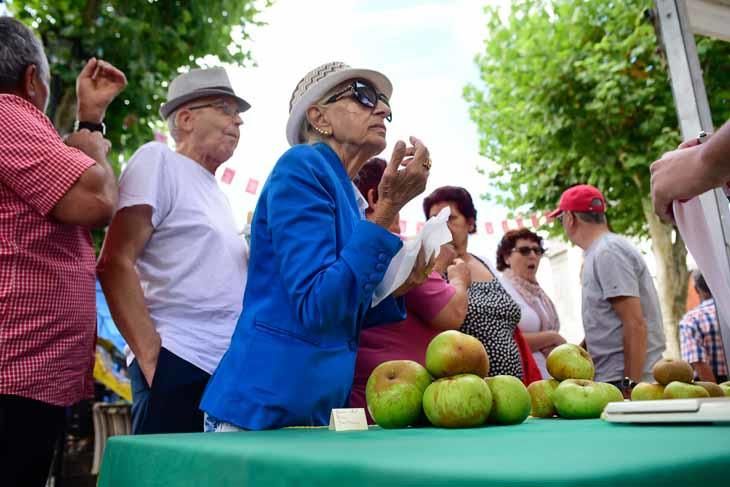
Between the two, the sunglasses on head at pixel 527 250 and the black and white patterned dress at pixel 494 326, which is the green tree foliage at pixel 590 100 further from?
the black and white patterned dress at pixel 494 326

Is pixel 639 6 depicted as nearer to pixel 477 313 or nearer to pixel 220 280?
pixel 477 313

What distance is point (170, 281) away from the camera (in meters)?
2.44

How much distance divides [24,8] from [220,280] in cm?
538

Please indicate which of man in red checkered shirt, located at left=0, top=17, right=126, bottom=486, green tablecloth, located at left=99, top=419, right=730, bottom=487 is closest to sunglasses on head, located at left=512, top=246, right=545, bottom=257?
man in red checkered shirt, located at left=0, top=17, right=126, bottom=486

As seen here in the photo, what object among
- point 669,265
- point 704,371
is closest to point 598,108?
point 669,265

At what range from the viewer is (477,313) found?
295 centimetres

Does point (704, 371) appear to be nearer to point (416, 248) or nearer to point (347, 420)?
point (416, 248)

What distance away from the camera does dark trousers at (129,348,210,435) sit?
2.29 meters

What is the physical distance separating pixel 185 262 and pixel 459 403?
132cm

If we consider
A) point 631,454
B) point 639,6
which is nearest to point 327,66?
point 631,454

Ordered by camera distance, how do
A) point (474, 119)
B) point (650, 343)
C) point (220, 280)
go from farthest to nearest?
point (474, 119), point (650, 343), point (220, 280)

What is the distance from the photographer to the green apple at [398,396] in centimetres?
151

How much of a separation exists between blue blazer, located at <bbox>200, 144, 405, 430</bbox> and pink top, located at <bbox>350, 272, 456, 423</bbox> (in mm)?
458

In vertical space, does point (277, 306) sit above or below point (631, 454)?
above
